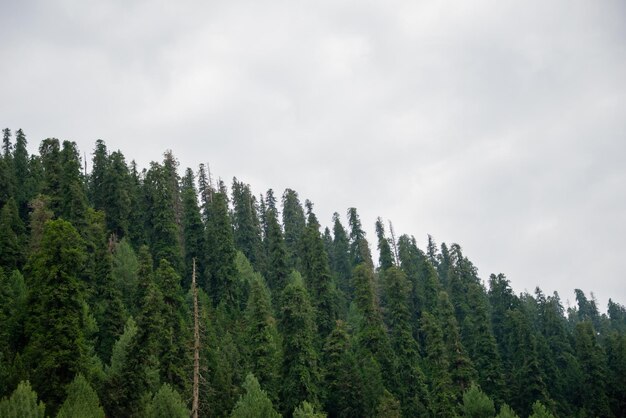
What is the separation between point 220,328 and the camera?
51.6 meters

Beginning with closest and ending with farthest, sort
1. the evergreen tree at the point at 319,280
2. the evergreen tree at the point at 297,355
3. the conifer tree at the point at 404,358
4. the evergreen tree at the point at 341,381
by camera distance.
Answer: the evergreen tree at the point at 297,355 → the evergreen tree at the point at 341,381 → the conifer tree at the point at 404,358 → the evergreen tree at the point at 319,280

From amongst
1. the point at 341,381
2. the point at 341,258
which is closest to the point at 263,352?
the point at 341,381

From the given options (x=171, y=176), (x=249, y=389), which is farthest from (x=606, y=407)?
(x=171, y=176)

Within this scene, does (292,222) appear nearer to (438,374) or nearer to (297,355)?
(438,374)

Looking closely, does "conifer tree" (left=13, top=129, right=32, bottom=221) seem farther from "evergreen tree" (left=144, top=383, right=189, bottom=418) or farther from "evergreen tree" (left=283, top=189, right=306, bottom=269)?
"evergreen tree" (left=144, top=383, right=189, bottom=418)

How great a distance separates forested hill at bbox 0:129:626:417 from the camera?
3198 centimetres

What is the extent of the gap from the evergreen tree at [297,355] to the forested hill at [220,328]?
123 mm

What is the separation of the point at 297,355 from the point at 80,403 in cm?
2007

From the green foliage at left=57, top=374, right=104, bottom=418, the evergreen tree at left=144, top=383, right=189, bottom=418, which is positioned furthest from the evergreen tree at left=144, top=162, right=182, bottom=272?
the evergreen tree at left=144, top=383, right=189, bottom=418

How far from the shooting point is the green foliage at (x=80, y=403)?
24.2 meters

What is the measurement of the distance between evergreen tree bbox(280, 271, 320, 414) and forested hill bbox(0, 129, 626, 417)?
123mm

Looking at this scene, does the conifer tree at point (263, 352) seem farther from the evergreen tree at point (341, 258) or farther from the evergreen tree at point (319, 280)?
the evergreen tree at point (341, 258)

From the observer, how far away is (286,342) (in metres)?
43.2

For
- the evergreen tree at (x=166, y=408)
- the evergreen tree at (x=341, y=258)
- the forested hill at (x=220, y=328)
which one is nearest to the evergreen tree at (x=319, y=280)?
the forested hill at (x=220, y=328)
